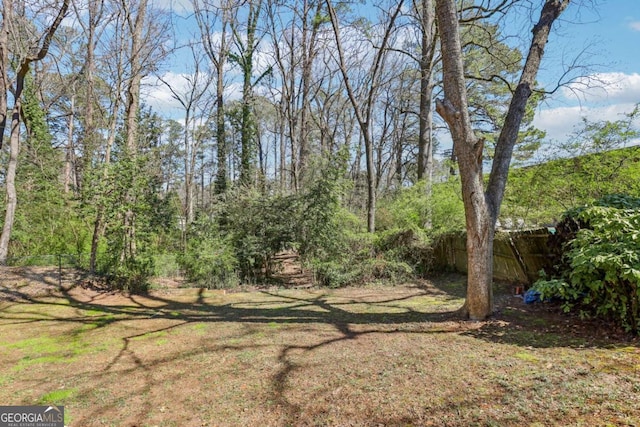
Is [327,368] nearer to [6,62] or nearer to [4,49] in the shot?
[4,49]

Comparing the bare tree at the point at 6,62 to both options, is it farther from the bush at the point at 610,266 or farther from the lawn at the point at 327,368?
the bush at the point at 610,266

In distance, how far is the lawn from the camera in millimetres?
2174

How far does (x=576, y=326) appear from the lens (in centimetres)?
352

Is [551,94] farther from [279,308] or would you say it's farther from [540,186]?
[279,308]

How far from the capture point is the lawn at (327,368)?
7.13 ft

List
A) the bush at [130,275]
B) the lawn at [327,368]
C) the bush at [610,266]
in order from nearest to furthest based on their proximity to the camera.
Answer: the lawn at [327,368]
the bush at [610,266]
the bush at [130,275]

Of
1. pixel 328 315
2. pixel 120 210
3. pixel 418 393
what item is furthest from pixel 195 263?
pixel 418 393

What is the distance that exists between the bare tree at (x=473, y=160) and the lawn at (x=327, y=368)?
48cm

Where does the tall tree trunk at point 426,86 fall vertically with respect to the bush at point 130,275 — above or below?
above

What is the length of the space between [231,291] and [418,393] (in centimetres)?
549

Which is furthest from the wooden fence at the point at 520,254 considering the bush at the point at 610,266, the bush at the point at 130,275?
the bush at the point at 130,275

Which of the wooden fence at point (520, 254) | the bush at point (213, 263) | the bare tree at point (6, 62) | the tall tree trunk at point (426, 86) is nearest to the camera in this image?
the wooden fence at point (520, 254)

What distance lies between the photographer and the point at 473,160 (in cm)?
378

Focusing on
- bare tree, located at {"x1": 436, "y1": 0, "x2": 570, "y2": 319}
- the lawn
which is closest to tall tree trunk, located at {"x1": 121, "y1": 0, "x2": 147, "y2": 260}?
the lawn
